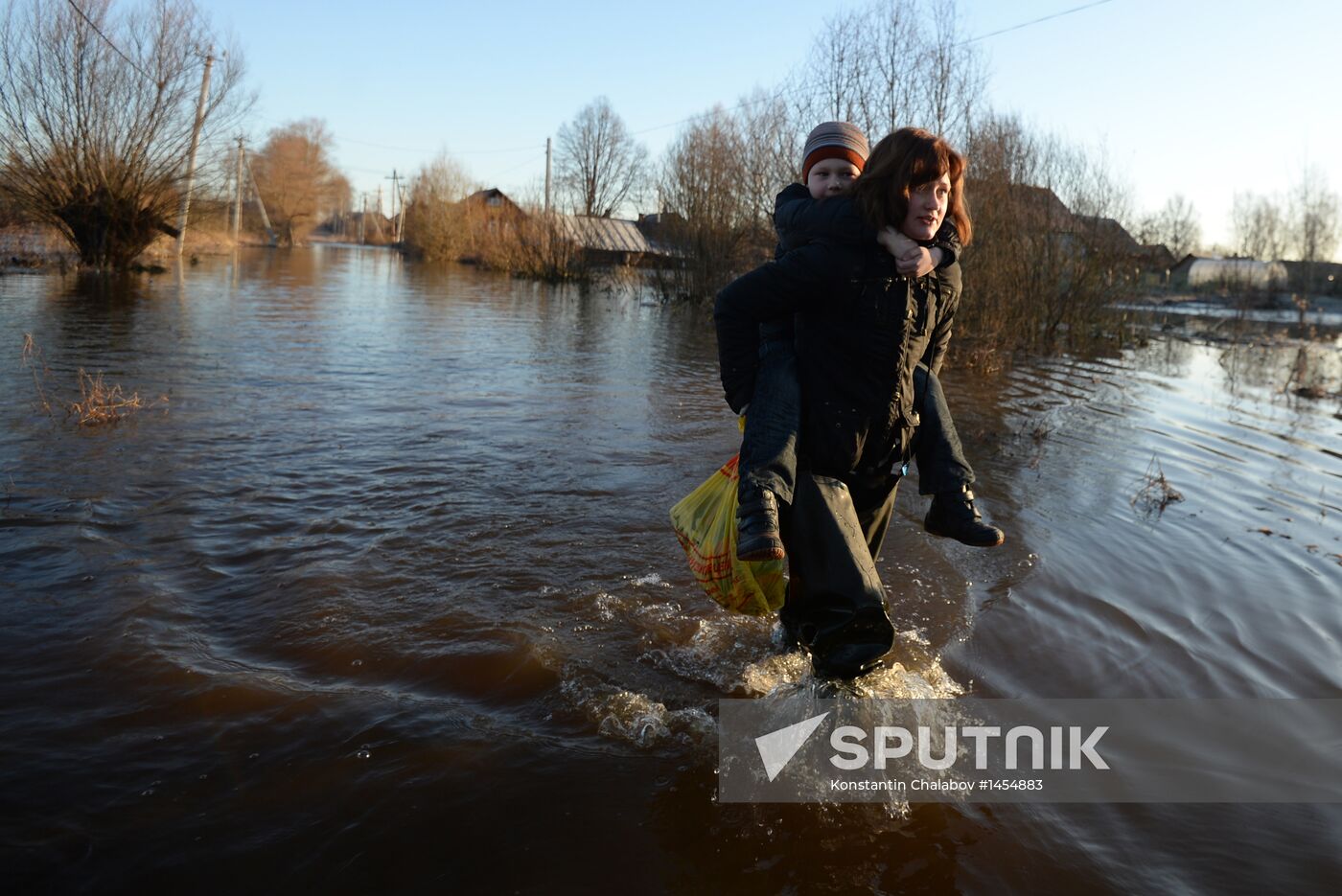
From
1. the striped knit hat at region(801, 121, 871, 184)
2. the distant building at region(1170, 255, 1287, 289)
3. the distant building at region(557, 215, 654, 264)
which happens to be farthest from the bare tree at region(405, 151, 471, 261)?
the striped knit hat at region(801, 121, 871, 184)

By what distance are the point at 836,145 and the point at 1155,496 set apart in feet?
17.9

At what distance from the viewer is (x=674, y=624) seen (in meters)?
4.29

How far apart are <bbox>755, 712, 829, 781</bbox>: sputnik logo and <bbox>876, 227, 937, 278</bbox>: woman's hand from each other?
159 cm

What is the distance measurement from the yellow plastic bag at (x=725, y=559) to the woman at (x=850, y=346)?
15 centimetres

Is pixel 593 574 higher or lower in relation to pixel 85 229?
lower

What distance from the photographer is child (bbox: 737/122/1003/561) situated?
2773 mm

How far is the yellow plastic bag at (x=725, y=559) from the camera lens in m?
2.89

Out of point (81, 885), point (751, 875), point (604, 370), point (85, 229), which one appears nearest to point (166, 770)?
point (81, 885)

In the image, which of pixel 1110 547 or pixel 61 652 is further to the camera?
pixel 1110 547

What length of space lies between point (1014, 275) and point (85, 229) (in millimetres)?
26113

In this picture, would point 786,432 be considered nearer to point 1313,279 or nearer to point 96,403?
point 96,403

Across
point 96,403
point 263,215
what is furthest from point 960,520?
point 263,215

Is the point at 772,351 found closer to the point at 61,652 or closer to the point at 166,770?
the point at 166,770

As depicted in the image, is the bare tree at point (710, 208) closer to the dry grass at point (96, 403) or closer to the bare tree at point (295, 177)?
the dry grass at point (96, 403)
